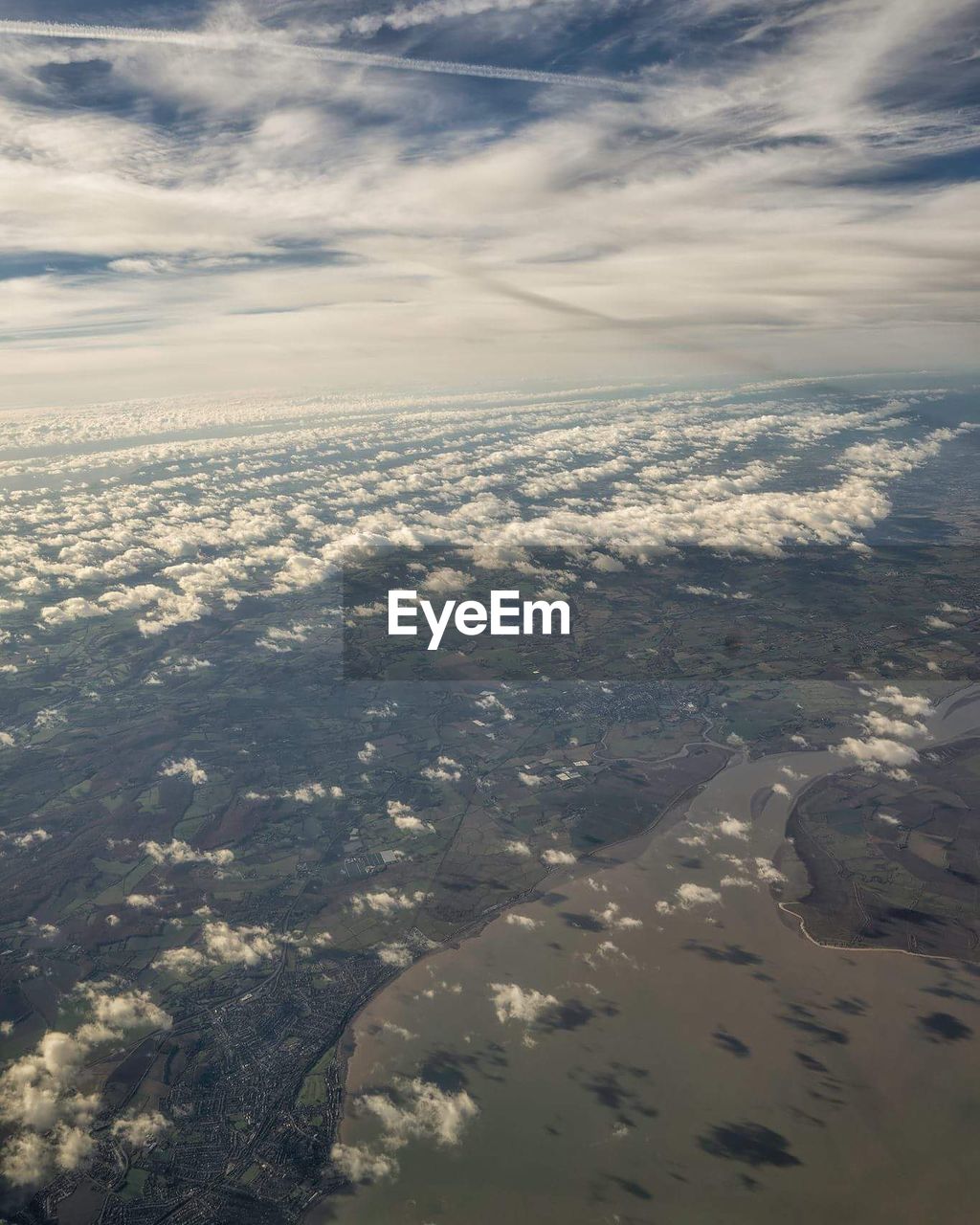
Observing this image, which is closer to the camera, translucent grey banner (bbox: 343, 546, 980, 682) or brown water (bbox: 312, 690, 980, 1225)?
brown water (bbox: 312, 690, 980, 1225)

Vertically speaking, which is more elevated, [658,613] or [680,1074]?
[680,1074]

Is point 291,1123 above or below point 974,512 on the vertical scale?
below

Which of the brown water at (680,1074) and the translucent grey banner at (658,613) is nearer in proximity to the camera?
the brown water at (680,1074)

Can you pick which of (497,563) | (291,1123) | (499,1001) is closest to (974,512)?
(497,563)

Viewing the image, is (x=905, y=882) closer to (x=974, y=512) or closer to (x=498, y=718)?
(x=498, y=718)

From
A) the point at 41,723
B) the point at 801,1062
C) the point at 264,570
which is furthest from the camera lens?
the point at 264,570

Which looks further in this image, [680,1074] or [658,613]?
[658,613]

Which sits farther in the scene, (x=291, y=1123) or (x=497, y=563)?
(x=497, y=563)

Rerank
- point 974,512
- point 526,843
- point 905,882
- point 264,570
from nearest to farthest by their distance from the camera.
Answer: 1. point 905,882
2. point 526,843
3. point 264,570
4. point 974,512
